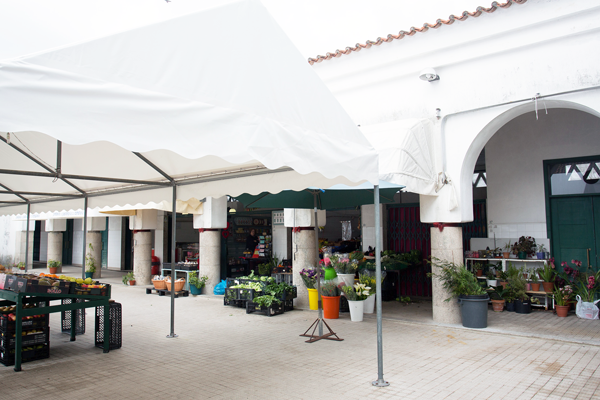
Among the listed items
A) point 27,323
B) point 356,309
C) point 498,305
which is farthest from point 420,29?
point 27,323

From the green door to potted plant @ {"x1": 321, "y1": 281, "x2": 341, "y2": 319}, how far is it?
4.90 m

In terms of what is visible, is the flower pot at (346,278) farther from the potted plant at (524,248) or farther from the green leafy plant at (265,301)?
the potted plant at (524,248)

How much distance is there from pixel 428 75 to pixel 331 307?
4.89 meters

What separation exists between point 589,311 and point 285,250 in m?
8.08

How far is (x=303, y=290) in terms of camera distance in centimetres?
989

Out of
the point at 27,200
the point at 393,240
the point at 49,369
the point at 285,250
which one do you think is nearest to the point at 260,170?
the point at 49,369

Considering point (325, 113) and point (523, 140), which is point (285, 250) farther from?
point (325, 113)

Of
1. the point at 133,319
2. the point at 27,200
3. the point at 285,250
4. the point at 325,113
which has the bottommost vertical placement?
the point at 133,319

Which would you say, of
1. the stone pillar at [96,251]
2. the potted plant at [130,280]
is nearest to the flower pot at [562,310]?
the potted plant at [130,280]

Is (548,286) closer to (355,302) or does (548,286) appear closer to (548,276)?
(548,276)

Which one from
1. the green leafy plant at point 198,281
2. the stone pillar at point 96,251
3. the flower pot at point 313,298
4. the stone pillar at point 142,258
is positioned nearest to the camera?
the flower pot at point 313,298

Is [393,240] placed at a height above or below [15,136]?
below

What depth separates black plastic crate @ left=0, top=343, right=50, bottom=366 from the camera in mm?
5516

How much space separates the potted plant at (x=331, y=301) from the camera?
841 cm
